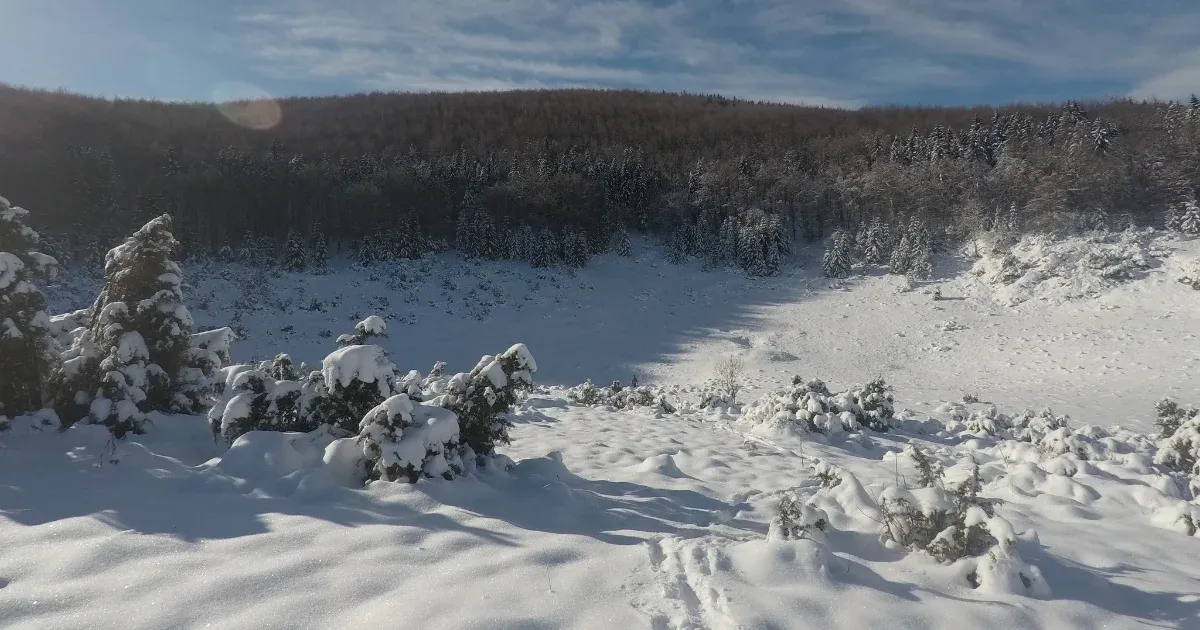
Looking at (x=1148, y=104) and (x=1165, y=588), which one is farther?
(x=1148, y=104)

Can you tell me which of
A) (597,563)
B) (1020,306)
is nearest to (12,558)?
(597,563)

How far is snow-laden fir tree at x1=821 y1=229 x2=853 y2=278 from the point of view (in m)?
35.7

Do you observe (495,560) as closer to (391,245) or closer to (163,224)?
(163,224)

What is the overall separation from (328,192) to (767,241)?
3100cm

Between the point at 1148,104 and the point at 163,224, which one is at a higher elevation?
the point at 1148,104

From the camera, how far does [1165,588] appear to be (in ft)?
12.0

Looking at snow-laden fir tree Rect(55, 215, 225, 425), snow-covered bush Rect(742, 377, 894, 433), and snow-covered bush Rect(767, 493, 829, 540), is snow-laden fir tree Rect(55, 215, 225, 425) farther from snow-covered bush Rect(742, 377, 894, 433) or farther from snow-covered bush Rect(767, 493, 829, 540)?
snow-covered bush Rect(742, 377, 894, 433)

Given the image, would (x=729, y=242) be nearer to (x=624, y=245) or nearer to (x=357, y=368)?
(x=624, y=245)

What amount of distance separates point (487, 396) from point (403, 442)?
1.14m

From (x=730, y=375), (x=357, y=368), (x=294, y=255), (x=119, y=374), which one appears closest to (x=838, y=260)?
(x=730, y=375)

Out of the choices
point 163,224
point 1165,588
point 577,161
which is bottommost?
point 1165,588

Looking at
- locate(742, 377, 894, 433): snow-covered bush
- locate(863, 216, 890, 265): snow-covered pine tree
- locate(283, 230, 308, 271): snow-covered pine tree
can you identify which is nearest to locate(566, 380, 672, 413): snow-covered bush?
locate(742, 377, 894, 433): snow-covered bush

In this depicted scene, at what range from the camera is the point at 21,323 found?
6457mm

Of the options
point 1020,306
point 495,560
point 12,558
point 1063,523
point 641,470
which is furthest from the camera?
point 1020,306
